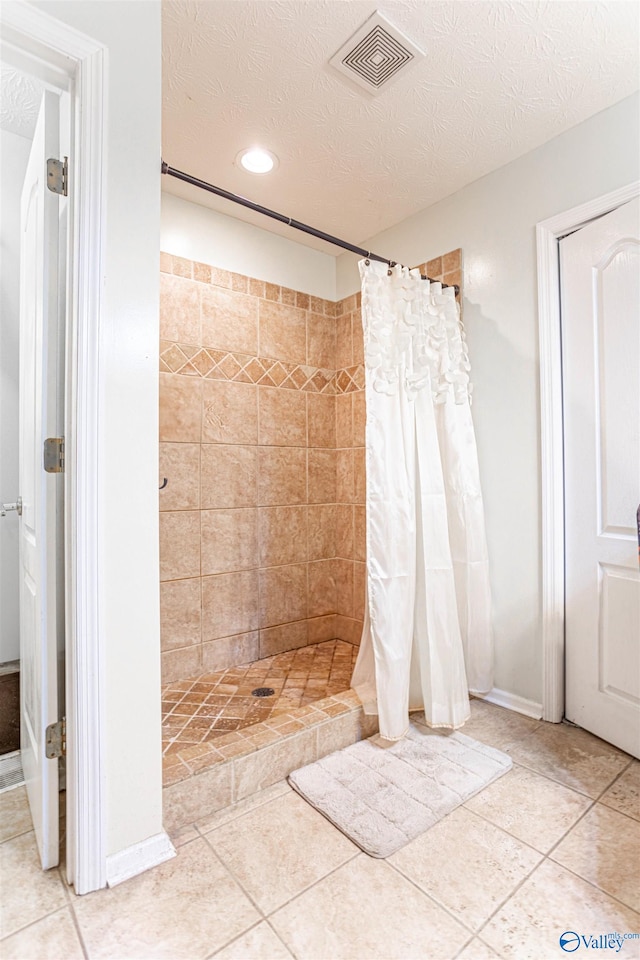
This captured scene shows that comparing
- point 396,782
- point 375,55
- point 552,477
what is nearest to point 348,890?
point 396,782

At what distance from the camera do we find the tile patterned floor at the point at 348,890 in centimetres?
106

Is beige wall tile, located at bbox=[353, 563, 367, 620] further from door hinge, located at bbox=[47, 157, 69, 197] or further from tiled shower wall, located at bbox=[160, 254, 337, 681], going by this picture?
door hinge, located at bbox=[47, 157, 69, 197]

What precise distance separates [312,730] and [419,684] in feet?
1.68

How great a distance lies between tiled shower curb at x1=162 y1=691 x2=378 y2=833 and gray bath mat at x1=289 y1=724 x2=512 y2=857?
0.06 meters

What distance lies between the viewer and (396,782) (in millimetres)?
1616

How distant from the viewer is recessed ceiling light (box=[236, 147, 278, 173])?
81.0 inches

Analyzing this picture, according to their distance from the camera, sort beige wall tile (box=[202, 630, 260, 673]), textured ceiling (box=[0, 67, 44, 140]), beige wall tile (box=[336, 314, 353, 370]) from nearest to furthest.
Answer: textured ceiling (box=[0, 67, 44, 140])
beige wall tile (box=[202, 630, 260, 673])
beige wall tile (box=[336, 314, 353, 370])

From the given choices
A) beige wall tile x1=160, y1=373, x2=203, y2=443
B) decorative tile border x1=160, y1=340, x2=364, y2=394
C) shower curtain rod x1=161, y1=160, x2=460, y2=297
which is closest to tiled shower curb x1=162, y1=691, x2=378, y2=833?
beige wall tile x1=160, y1=373, x2=203, y2=443

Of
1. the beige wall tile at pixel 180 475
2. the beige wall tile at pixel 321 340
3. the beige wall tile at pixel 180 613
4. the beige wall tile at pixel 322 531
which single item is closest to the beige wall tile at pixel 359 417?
the beige wall tile at pixel 321 340

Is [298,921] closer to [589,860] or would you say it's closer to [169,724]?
[589,860]

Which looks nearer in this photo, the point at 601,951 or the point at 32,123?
the point at 601,951

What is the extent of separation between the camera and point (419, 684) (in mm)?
1992

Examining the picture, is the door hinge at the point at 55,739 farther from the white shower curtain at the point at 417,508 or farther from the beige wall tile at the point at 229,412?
the beige wall tile at the point at 229,412

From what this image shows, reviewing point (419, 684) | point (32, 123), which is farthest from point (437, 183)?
point (419, 684)
